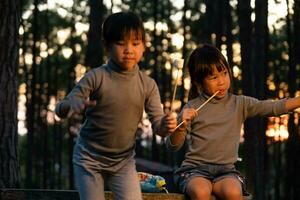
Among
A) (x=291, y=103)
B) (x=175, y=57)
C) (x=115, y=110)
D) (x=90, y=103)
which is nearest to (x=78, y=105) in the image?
(x=90, y=103)

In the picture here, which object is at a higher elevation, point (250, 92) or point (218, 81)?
point (218, 81)

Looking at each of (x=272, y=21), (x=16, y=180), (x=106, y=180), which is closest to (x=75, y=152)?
(x=106, y=180)

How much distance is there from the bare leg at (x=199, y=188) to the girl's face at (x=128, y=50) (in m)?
1.17

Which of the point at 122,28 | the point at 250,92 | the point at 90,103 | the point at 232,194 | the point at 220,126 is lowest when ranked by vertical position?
the point at 232,194

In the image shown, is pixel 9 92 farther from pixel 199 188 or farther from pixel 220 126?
pixel 199 188

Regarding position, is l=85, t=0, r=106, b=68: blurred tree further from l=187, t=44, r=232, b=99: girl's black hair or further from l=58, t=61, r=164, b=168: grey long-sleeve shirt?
l=58, t=61, r=164, b=168: grey long-sleeve shirt

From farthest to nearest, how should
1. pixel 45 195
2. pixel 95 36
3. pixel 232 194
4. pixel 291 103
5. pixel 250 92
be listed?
1. pixel 95 36
2. pixel 250 92
3. pixel 45 195
4. pixel 291 103
5. pixel 232 194

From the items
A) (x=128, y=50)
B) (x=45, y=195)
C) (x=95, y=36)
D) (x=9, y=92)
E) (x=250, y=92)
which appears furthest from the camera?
(x=95, y=36)

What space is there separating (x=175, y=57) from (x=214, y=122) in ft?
32.1

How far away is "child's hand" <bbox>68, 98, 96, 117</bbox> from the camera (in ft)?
13.9

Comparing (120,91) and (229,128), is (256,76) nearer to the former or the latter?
(229,128)

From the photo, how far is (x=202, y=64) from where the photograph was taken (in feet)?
19.0

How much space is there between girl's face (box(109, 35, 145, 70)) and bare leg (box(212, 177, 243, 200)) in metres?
1.26

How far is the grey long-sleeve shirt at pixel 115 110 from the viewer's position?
4.82m
